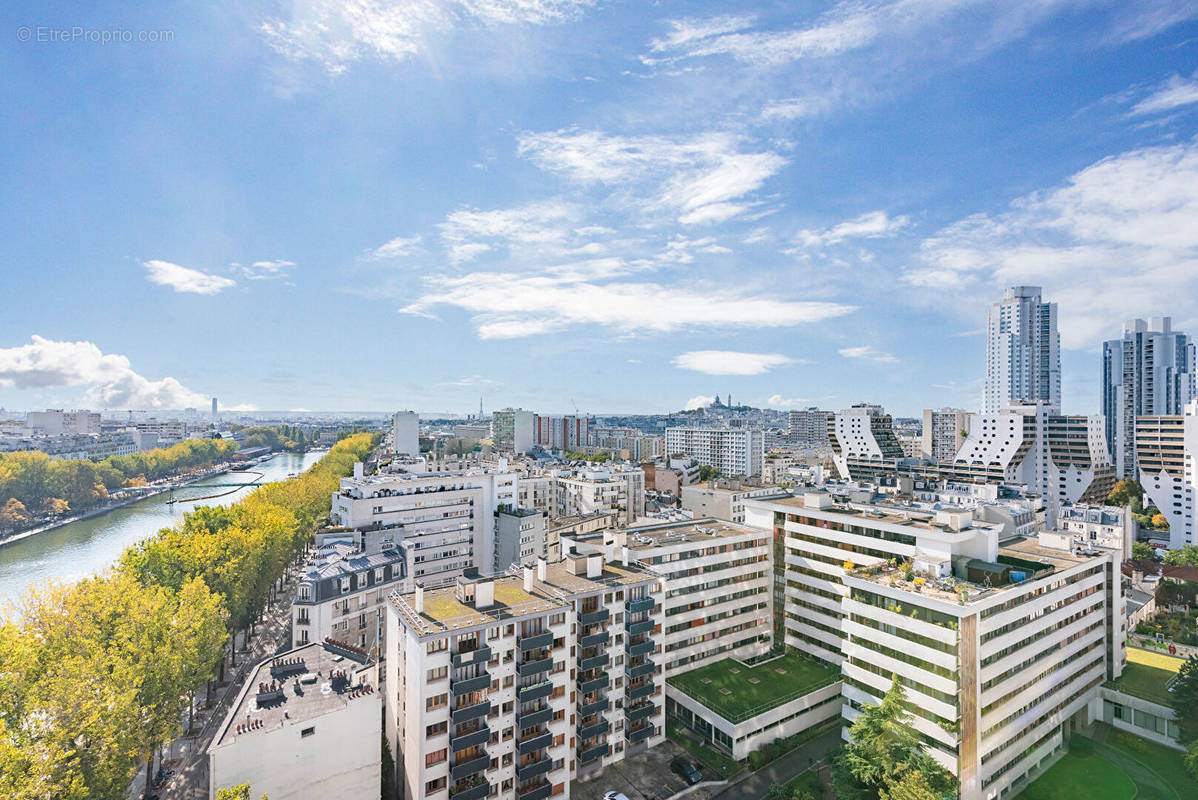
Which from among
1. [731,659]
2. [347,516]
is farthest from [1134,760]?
[347,516]

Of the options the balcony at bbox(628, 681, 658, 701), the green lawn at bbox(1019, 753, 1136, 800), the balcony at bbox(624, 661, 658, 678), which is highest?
the balcony at bbox(624, 661, 658, 678)

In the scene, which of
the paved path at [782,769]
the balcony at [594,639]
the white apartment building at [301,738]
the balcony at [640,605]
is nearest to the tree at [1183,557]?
the paved path at [782,769]

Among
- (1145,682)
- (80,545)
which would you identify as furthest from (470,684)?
(80,545)

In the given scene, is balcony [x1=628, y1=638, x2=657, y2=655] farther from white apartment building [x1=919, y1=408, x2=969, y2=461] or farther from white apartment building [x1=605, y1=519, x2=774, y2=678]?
white apartment building [x1=919, y1=408, x2=969, y2=461]

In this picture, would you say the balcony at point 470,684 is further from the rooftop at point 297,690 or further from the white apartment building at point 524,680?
the rooftop at point 297,690

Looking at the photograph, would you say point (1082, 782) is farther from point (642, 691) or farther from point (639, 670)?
point (639, 670)

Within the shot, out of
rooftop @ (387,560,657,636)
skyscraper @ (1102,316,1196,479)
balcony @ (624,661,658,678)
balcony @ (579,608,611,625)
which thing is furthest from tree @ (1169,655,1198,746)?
skyscraper @ (1102,316,1196,479)
